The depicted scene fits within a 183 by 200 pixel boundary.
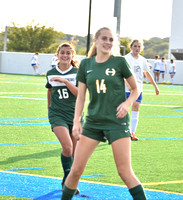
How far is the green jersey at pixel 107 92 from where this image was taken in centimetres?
491

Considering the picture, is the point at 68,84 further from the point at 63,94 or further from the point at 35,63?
the point at 35,63

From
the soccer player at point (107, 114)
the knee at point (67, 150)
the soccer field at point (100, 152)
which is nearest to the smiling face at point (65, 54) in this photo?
the knee at point (67, 150)

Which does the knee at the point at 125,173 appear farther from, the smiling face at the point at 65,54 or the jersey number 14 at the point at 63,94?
the smiling face at the point at 65,54

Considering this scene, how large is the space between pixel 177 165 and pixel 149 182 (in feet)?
4.43

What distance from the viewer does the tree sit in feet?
303

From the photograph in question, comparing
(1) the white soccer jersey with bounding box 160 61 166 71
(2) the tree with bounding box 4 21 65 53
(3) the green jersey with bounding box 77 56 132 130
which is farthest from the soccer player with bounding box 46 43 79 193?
(2) the tree with bounding box 4 21 65 53

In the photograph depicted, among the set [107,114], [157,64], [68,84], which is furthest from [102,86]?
[157,64]

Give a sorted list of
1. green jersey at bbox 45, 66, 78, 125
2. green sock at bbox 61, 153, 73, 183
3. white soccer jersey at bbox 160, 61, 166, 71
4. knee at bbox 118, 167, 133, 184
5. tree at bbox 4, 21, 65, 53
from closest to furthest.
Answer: knee at bbox 118, 167, 133, 184, green sock at bbox 61, 153, 73, 183, green jersey at bbox 45, 66, 78, 125, white soccer jersey at bbox 160, 61, 166, 71, tree at bbox 4, 21, 65, 53

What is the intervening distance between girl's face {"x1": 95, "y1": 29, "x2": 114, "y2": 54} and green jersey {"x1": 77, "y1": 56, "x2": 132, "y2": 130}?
0.10 m

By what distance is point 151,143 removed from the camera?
10.4m

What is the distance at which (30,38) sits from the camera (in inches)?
3708

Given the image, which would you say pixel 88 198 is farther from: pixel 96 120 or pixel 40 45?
pixel 40 45

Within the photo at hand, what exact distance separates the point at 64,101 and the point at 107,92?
1.84 metres

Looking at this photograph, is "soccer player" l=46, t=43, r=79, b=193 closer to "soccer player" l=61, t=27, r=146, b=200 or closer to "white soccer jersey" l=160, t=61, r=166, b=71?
"soccer player" l=61, t=27, r=146, b=200
